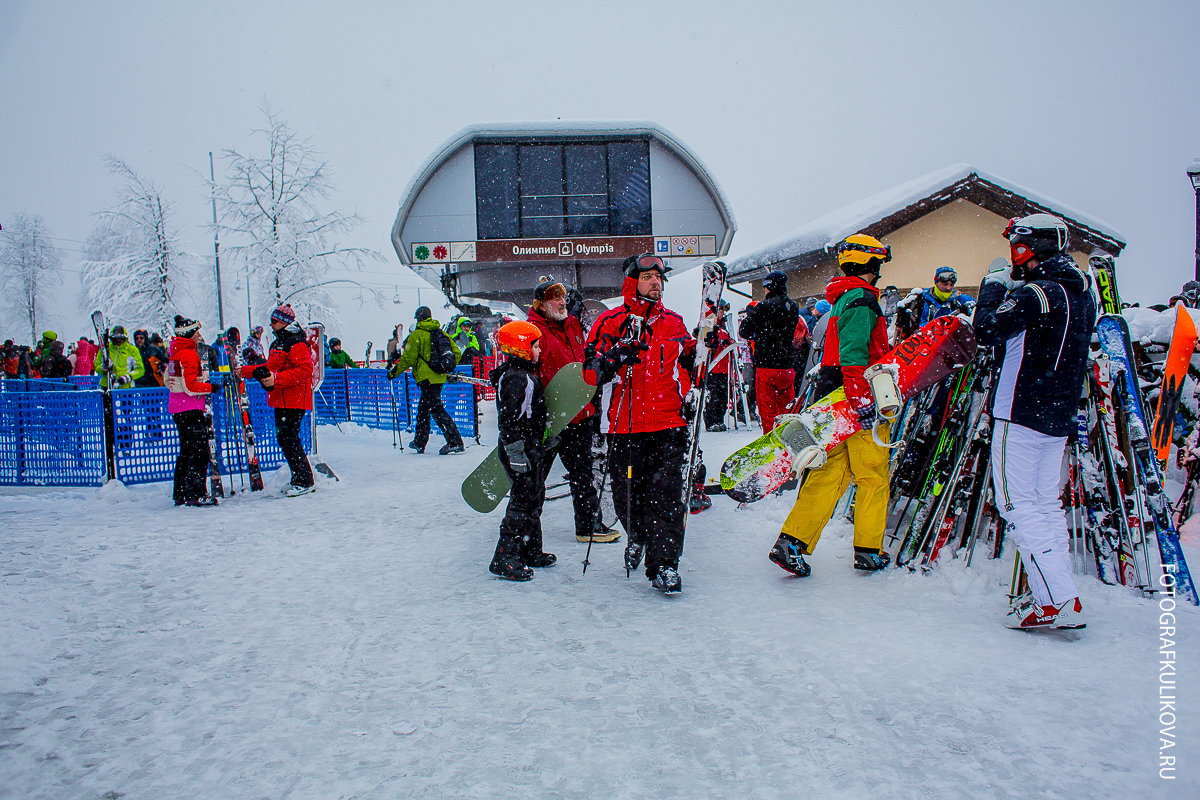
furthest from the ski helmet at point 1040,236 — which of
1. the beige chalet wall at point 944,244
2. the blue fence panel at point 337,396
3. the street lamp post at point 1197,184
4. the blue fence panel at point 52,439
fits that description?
the beige chalet wall at point 944,244

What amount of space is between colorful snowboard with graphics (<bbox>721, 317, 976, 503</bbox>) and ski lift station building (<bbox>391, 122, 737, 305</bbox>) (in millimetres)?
6643

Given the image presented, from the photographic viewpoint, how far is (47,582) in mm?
3871

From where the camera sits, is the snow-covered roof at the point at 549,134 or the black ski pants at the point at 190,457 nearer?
the black ski pants at the point at 190,457

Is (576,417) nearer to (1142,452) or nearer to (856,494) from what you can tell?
(856,494)

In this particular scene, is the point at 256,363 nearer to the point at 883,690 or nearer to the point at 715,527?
the point at 715,527

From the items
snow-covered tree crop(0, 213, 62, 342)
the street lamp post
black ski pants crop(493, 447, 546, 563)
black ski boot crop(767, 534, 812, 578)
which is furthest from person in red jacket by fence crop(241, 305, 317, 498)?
snow-covered tree crop(0, 213, 62, 342)

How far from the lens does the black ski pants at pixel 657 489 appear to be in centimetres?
356

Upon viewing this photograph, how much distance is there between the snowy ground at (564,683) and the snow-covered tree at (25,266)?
153ft

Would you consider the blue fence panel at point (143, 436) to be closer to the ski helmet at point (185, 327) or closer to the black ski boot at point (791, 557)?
the ski helmet at point (185, 327)

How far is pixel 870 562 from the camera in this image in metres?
3.68

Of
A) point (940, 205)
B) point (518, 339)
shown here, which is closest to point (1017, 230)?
point (518, 339)

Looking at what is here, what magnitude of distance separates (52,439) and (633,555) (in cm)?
658

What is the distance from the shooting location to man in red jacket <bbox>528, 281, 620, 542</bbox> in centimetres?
450

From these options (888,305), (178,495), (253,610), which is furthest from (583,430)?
(888,305)
